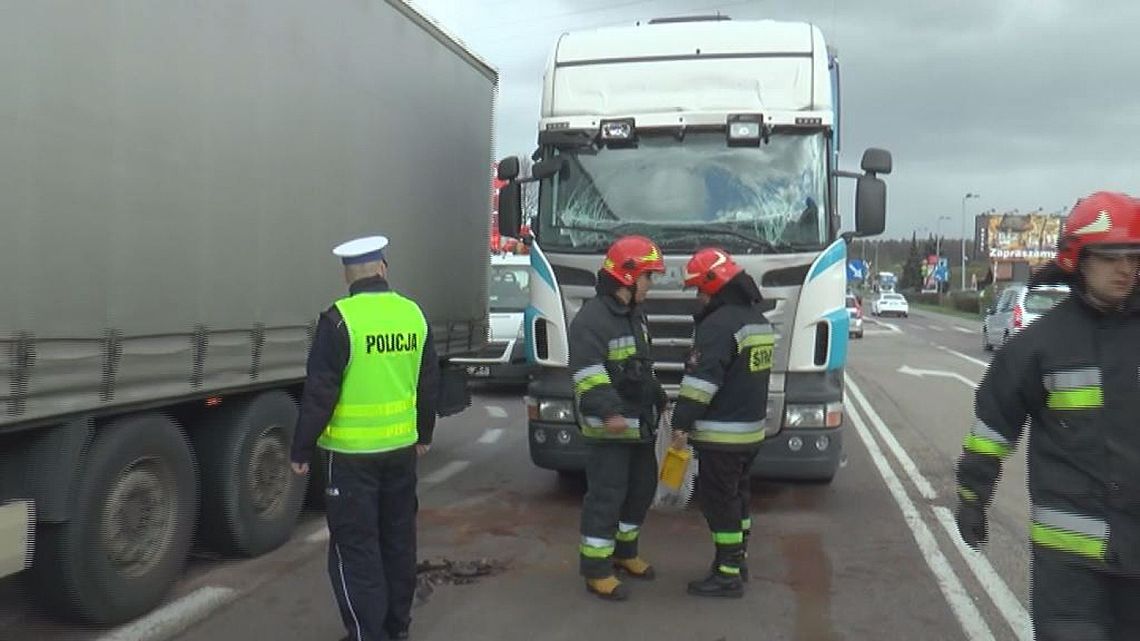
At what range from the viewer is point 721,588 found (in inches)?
217

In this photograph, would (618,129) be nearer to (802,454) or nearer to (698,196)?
(698,196)

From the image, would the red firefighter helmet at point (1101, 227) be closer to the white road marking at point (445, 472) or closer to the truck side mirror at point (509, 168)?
the truck side mirror at point (509, 168)

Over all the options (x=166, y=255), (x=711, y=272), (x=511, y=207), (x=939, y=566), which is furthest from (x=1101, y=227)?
(x=511, y=207)

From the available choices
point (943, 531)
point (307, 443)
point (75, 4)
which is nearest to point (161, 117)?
point (75, 4)

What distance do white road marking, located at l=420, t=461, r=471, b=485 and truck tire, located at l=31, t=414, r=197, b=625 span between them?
3550 mm

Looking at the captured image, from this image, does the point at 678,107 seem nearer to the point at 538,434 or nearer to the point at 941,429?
the point at 538,434

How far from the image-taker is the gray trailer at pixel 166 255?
161 inches

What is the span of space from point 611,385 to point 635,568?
1165 millimetres

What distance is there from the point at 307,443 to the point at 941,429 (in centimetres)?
986

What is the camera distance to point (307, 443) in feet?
14.5

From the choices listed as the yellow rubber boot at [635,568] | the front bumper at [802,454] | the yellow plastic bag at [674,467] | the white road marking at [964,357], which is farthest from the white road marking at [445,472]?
the white road marking at [964,357]

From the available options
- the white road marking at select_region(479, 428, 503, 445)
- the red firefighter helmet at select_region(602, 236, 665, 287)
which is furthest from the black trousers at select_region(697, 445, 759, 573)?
the white road marking at select_region(479, 428, 503, 445)

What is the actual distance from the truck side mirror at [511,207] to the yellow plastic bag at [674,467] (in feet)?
9.34

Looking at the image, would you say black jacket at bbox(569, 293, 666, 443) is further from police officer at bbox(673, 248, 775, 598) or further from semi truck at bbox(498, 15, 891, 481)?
semi truck at bbox(498, 15, 891, 481)
